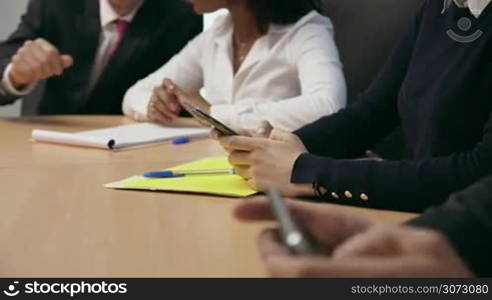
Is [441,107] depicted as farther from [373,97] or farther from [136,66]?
[136,66]

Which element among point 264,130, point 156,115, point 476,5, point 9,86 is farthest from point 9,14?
point 476,5

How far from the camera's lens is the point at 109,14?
2.04 m

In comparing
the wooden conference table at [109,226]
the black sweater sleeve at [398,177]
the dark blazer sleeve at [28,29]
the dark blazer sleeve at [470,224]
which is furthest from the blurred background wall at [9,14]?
the dark blazer sleeve at [470,224]

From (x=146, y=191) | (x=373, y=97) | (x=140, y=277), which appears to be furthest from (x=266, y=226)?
(x=373, y=97)

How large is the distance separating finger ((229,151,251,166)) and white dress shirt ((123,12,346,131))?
435 millimetres

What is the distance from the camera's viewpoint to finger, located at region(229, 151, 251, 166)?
1073 mm

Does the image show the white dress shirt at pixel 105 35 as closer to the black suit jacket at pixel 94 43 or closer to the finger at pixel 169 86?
the black suit jacket at pixel 94 43

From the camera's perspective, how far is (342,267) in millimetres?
461

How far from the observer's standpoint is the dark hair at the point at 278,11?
5.78 feet

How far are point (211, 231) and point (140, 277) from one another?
170mm

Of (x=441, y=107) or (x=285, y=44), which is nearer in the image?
(x=441, y=107)

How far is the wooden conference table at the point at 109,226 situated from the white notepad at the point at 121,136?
4.2 inches

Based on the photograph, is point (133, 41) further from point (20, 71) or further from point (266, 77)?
point (266, 77)

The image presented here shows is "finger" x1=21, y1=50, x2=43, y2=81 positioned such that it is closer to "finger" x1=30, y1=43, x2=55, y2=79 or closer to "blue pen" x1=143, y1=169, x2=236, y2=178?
"finger" x1=30, y1=43, x2=55, y2=79
